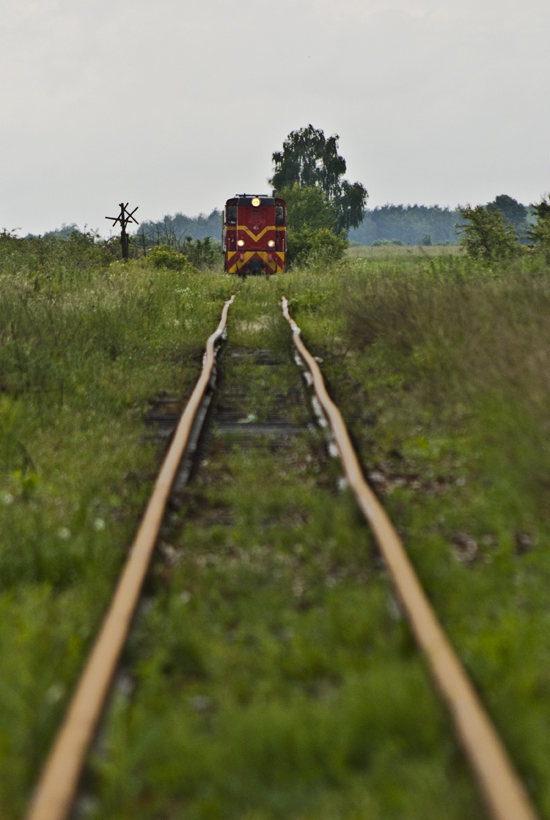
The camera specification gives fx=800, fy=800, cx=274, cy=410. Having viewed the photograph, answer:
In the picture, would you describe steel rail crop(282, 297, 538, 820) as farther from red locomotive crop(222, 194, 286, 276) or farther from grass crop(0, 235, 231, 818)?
red locomotive crop(222, 194, 286, 276)

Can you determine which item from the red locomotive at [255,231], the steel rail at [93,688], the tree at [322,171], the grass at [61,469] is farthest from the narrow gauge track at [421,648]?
the tree at [322,171]

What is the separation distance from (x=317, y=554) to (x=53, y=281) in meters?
9.51

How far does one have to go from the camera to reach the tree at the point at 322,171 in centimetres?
6388

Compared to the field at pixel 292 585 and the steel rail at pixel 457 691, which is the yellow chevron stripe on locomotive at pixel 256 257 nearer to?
the field at pixel 292 585

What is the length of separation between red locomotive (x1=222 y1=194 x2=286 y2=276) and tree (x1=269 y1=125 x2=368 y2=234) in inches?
1559

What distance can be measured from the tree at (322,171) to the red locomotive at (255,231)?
39609 mm

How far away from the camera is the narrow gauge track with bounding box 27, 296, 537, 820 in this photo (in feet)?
6.19

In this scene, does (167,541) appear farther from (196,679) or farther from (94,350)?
(94,350)

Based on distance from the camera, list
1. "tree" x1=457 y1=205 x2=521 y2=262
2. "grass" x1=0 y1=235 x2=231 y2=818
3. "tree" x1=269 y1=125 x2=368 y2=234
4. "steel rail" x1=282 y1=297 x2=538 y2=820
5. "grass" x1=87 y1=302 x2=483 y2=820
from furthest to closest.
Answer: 1. "tree" x1=269 y1=125 x2=368 y2=234
2. "tree" x1=457 y1=205 x2=521 y2=262
3. "grass" x1=0 y1=235 x2=231 y2=818
4. "grass" x1=87 y1=302 x2=483 y2=820
5. "steel rail" x1=282 y1=297 x2=538 y2=820

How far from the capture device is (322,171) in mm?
64250

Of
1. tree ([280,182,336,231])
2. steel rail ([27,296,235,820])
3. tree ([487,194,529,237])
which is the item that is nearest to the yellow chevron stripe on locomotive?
steel rail ([27,296,235,820])

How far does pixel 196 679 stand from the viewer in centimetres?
268

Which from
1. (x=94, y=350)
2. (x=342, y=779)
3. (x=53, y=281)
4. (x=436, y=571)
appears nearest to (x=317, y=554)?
(x=436, y=571)

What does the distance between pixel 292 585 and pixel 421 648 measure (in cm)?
86
